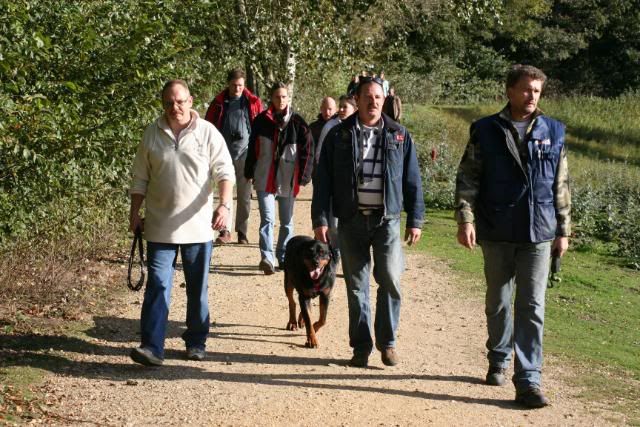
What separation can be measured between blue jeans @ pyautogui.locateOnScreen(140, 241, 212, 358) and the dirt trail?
279 mm

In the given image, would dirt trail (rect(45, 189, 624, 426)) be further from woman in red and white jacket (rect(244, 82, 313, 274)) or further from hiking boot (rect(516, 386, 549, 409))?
woman in red and white jacket (rect(244, 82, 313, 274))

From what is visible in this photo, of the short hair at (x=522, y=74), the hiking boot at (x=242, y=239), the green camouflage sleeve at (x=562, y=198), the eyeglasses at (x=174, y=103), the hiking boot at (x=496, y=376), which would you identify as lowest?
the hiking boot at (x=496, y=376)

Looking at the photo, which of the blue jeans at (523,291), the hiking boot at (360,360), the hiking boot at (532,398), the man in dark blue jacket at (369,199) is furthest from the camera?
the hiking boot at (360,360)

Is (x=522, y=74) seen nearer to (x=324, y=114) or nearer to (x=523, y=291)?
(x=523, y=291)

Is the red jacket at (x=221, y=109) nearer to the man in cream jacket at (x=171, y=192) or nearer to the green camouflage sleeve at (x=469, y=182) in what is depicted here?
the man in cream jacket at (x=171, y=192)

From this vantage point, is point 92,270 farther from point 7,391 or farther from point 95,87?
point 7,391

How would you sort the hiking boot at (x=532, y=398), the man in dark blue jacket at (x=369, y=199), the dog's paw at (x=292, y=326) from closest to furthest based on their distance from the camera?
the hiking boot at (x=532, y=398) → the man in dark blue jacket at (x=369, y=199) → the dog's paw at (x=292, y=326)

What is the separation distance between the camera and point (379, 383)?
23.9 feet

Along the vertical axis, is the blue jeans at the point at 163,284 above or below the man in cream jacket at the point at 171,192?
below

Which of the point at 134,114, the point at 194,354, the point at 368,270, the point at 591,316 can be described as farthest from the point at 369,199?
the point at 591,316

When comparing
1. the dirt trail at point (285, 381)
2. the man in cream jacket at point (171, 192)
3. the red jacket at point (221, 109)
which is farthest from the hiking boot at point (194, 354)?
the red jacket at point (221, 109)

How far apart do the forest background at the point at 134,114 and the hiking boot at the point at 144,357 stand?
142 centimetres

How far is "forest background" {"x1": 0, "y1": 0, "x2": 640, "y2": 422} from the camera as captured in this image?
759 centimetres

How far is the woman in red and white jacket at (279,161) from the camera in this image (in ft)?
37.1
